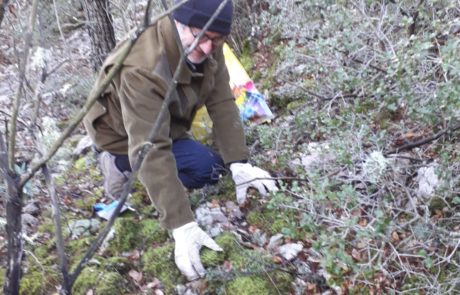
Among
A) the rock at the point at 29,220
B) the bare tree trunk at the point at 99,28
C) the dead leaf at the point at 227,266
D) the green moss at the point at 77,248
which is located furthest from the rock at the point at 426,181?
the bare tree trunk at the point at 99,28

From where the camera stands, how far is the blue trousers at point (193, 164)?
3701 mm

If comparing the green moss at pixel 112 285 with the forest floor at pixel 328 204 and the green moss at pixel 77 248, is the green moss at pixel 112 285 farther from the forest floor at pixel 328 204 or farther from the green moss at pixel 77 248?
the green moss at pixel 77 248

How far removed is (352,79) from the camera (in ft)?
11.8

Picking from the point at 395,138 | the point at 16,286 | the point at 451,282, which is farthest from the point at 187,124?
the point at 451,282

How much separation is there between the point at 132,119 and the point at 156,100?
6.6 inches

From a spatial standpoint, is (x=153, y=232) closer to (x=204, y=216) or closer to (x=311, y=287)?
(x=204, y=216)

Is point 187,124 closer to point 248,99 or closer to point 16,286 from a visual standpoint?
point 248,99

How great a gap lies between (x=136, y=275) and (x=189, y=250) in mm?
411

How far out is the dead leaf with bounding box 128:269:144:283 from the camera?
3.15m

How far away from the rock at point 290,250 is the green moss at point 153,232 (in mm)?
715

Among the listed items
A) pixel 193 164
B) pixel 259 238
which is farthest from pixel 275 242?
pixel 193 164

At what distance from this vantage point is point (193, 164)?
12.1 ft

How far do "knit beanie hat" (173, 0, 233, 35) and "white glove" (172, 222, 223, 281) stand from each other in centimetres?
104

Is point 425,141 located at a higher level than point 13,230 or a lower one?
lower
